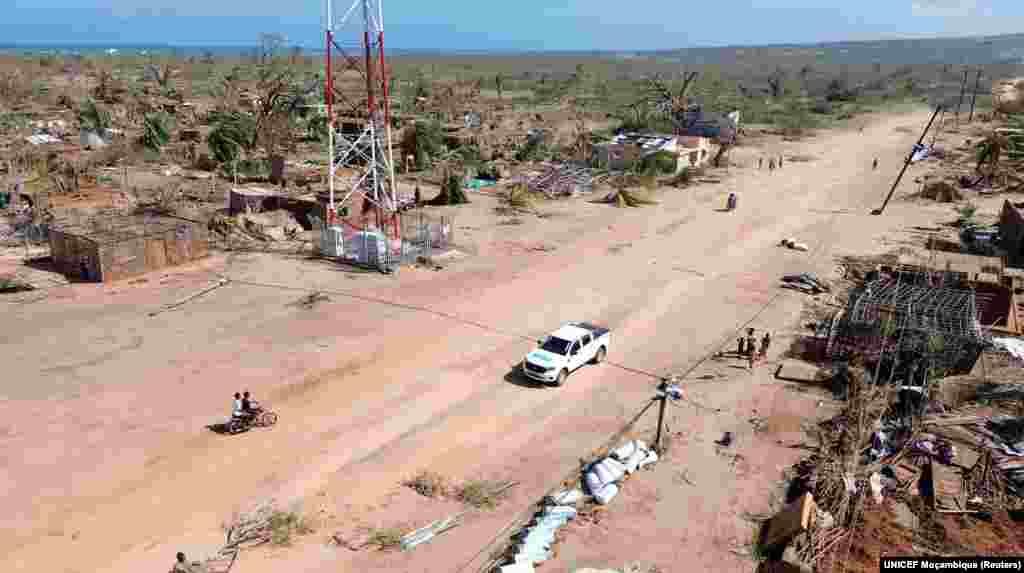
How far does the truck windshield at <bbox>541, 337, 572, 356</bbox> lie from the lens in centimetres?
2055

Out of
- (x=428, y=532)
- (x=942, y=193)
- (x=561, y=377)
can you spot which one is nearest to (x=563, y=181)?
(x=942, y=193)

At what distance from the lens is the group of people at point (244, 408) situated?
683 inches

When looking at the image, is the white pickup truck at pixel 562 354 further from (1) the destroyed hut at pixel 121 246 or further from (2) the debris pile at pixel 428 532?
(1) the destroyed hut at pixel 121 246

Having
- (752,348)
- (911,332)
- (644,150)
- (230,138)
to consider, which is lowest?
(752,348)

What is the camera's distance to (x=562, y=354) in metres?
20.5

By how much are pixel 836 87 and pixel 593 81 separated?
160ft

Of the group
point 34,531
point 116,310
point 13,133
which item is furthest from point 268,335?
point 13,133

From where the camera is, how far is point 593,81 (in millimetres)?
149875

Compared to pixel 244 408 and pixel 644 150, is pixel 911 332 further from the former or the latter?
pixel 644 150

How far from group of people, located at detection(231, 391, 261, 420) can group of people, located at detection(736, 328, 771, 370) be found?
14919 mm

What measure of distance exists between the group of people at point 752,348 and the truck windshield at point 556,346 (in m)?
6.16

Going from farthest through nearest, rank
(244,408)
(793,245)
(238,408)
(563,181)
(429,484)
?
1. (563,181)
2. (793,245)
3. (244,408)
4. (238,408)
5. (429,484)

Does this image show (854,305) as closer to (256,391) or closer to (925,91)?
(256,391)

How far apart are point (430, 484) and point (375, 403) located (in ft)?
14.4
